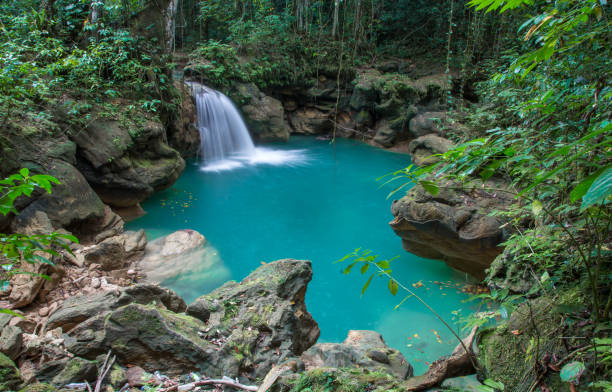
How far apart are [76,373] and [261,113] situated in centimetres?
1176

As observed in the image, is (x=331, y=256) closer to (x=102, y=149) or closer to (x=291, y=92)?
(x=102, y=149)

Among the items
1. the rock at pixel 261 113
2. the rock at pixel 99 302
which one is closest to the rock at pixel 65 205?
the rock at pixel 99 302

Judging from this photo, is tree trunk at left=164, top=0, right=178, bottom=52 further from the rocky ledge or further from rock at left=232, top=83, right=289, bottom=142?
the rocky ledge

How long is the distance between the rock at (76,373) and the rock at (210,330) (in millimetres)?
285

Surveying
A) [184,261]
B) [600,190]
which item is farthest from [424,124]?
[600,190]

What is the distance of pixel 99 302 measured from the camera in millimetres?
3193

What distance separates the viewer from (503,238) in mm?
5035

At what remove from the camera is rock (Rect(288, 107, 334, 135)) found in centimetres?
1505

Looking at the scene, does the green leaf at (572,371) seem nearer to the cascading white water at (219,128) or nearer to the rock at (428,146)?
the rock at (428,146)

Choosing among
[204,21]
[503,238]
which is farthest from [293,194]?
[204,21]

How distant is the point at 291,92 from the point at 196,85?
14.0 ft

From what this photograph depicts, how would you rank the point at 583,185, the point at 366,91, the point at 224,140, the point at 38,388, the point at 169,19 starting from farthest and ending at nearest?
the point at 366,91
the point at 224,140
the point at 169,19
the point at 38,388
the point at 583,185

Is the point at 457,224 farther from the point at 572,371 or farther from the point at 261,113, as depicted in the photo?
the point at 261,113

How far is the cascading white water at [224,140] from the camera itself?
38.1 ft
